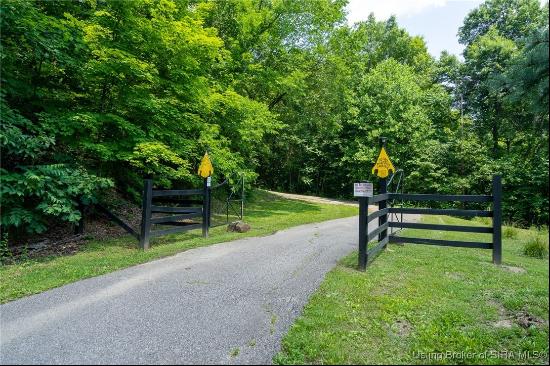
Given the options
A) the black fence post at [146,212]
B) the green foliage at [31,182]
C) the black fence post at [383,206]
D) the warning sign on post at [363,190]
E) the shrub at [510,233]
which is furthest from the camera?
the shrub at [510,233]

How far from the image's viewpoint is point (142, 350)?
311 cm

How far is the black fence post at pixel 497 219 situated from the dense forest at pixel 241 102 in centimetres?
57

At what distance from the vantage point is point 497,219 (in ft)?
20.5

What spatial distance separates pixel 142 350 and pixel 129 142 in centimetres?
675

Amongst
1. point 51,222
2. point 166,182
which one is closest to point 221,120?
point 166,182

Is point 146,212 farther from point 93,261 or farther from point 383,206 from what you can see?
point 383,206

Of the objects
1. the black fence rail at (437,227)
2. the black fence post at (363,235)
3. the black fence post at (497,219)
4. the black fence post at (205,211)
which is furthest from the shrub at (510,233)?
the black fence post at (205,211)

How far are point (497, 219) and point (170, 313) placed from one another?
5872mm

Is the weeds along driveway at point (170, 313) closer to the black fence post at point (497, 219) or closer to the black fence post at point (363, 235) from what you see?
the black fence post at point (363, 235)

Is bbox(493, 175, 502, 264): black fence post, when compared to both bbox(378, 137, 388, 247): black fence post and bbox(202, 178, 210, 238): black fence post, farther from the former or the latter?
bbox(202, 178, 210, 238): black fence post

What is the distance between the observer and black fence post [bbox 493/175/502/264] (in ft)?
20.2

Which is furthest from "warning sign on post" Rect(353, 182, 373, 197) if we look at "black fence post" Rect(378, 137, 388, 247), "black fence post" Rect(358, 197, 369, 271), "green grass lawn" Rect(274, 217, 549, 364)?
"black fence post" Rect(378, 137, 388, 247)

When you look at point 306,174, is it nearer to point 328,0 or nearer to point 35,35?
point 328,0

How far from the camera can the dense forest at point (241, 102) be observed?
694cm
